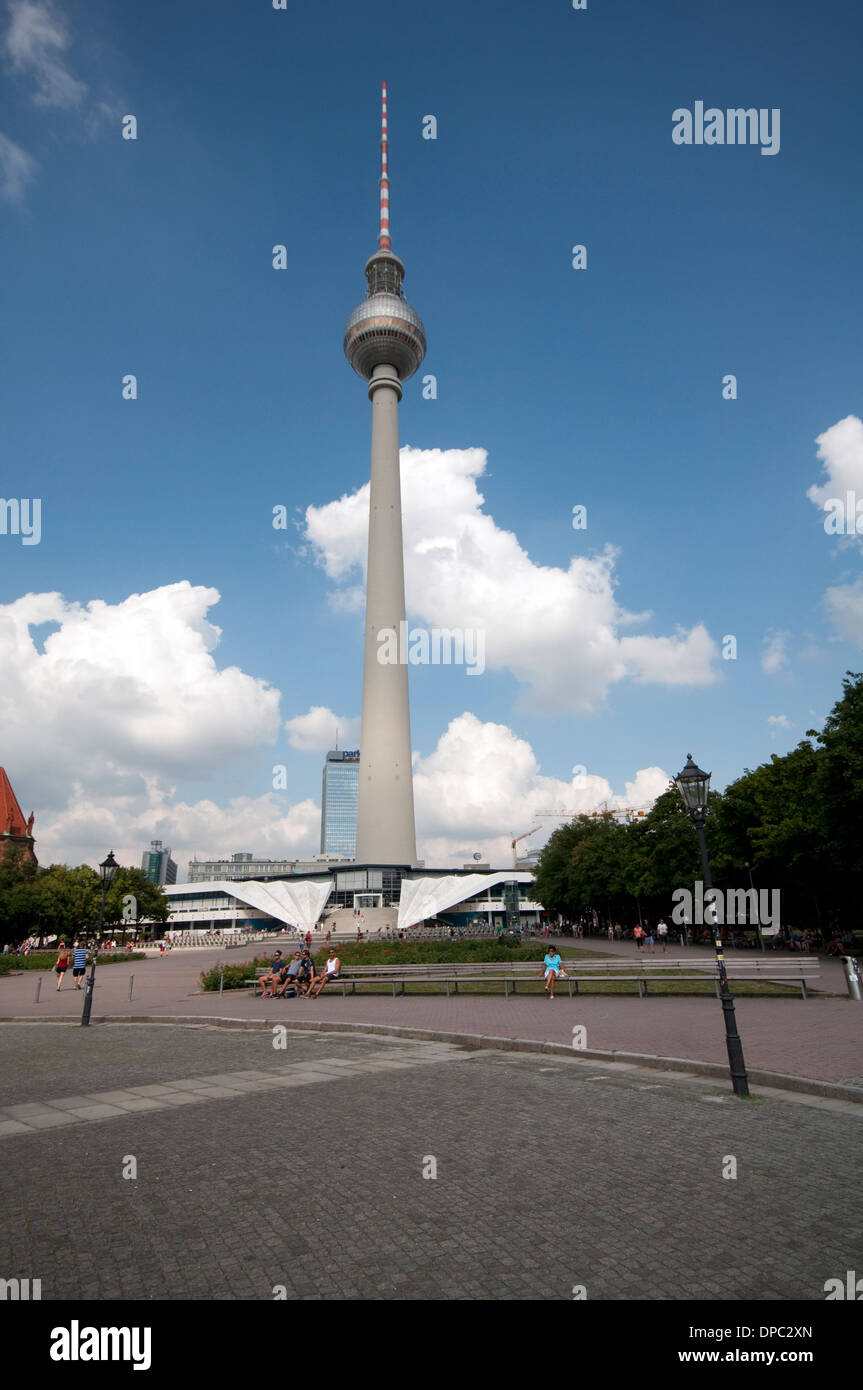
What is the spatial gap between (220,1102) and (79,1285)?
5.73 m

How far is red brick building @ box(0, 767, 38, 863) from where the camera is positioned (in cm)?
10731

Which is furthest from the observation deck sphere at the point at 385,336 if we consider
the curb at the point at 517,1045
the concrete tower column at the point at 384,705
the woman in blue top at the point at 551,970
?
the curb at the point at 517,1045

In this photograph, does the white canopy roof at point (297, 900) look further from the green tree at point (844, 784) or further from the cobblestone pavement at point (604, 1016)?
the green tree at point (844, 784)

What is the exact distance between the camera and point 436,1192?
6598 mm

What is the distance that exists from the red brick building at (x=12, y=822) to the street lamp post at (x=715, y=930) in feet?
367

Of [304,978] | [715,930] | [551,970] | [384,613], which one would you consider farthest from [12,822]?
[715,930]

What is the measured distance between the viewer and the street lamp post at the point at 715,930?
10.1 metres

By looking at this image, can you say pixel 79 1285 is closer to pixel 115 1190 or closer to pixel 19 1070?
pixel 115 1190

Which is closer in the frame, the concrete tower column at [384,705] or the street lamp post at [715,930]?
the street lamp post at [715,930]

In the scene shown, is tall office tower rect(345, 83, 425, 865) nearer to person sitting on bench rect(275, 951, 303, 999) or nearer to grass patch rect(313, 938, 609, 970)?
grass patch rect(313, 938, 609, 970)

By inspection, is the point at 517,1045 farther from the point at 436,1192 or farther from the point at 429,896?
the point at 429,896

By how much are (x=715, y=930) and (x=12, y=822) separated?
119519 mm

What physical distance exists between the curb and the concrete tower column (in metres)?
68.5
